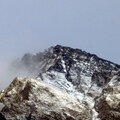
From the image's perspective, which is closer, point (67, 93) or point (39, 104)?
point (39, 104)

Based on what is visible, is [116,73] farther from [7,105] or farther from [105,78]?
[7,105]

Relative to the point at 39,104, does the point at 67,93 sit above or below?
above

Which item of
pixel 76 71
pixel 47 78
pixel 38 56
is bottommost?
pixel 47 78

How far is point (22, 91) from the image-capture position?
41.0 metres

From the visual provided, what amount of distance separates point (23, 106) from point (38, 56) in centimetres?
2689

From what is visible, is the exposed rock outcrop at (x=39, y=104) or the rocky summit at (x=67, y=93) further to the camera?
the rocky summit at (x=67, y=93)

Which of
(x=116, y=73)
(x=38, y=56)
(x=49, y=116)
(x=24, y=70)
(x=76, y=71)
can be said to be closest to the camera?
(x=49, y=116)

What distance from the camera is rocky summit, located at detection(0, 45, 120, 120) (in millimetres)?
38781

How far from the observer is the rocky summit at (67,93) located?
127ft

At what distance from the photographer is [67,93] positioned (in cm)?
4350

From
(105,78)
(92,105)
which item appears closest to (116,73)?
(105,78)

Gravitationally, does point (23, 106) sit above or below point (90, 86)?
below

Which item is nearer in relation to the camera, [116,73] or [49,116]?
[49,116]

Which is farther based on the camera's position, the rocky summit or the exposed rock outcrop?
the rocky summit
